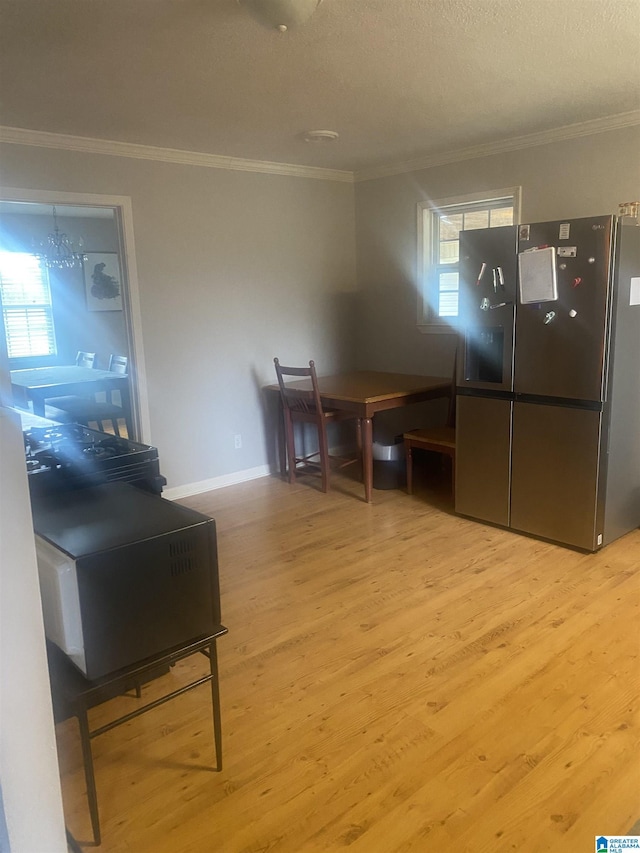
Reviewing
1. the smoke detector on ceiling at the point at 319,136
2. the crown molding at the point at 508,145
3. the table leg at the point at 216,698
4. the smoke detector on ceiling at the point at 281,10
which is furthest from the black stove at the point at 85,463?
the crown molding at the point at 508,145

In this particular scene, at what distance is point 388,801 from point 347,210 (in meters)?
4.49

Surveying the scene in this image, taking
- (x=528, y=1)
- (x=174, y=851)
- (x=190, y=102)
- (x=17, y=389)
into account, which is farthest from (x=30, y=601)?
(x=17, y=389)

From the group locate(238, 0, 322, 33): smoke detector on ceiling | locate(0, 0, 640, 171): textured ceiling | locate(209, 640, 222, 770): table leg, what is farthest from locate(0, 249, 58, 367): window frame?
locate(209, 640, 222, 770): table leg

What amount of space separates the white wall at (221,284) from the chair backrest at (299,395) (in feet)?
1.26

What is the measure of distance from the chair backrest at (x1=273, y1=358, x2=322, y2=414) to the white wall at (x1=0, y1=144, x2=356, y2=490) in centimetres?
38

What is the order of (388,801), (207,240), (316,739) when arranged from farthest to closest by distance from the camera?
(207,240), (316,739), (388,801)

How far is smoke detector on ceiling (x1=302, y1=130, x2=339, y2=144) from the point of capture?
3.72 m

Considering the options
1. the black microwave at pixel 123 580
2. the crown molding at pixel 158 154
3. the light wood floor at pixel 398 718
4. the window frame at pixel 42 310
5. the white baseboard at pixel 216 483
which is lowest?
the light wood floor at pixel 398 718

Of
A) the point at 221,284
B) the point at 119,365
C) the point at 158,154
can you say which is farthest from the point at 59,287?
the point at 158,154

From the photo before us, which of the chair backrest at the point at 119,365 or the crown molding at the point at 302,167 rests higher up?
the crown molding at the point at 302,167

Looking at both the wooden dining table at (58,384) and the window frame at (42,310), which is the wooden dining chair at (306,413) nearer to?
the wooden dining table at (58,384)

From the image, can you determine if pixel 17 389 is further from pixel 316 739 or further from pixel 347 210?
pixel 316 739

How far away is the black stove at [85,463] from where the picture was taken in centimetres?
188

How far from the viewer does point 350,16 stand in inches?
88.4
